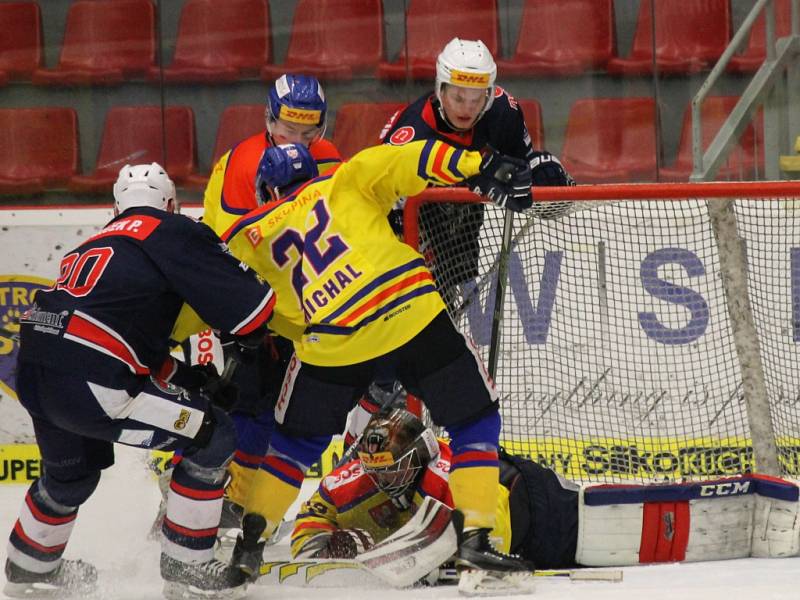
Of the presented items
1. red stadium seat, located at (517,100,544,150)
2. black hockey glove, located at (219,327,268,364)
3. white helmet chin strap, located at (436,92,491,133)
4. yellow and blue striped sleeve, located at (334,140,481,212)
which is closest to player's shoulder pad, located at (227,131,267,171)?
white helmet chin strap, located at (436,92,491,133)

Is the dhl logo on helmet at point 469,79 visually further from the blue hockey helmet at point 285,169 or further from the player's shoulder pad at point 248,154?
the player's shoulder pad at point 248,154

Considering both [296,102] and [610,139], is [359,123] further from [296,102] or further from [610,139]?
[296,102]

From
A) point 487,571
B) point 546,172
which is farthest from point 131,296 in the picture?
point 546,172

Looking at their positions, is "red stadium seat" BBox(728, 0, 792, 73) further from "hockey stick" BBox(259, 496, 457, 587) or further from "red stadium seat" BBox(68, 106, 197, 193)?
"hockey stick" BBox(259, 496, 457, 587)

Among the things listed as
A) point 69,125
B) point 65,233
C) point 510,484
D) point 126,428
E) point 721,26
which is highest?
point 721,26

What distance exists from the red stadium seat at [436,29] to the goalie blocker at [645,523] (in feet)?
7.76

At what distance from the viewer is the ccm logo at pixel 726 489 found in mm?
3365

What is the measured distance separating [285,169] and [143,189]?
1.20 feet

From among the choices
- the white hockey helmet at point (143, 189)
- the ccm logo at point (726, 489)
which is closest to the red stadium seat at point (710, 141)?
the ccm logo at point (726, 489)

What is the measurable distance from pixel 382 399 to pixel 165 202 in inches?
43.3

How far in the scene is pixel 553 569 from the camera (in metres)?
3.33

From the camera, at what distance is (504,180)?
2.94 metres

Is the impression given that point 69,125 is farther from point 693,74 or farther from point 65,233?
point 693,74

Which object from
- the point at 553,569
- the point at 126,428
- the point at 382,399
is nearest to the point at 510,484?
the point at 553,569
